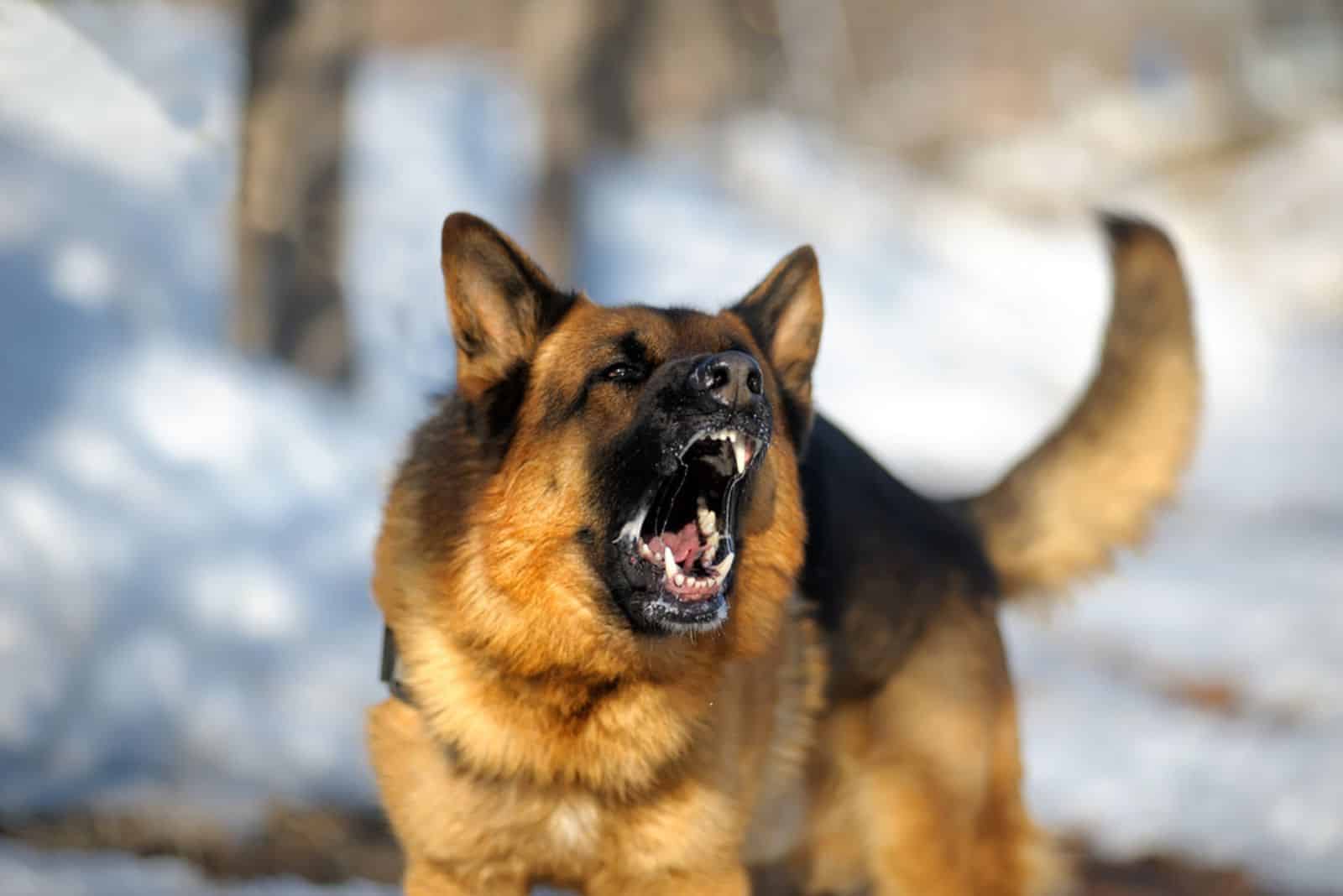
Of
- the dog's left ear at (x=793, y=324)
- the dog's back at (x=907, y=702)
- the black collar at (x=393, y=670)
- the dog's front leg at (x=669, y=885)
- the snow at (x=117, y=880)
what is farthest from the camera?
the snow at (x=117, y=880)

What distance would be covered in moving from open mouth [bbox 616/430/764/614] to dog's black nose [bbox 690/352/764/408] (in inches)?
2.9

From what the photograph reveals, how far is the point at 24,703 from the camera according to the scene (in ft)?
14.8

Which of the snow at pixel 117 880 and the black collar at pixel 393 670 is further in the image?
the snow at pixel 117 880

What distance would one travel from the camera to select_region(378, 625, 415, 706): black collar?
3084 millimetres

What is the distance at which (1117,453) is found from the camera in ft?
13.8

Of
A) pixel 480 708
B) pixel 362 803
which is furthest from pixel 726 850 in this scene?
pixel 362 803

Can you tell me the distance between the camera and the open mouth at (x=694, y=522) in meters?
2.87

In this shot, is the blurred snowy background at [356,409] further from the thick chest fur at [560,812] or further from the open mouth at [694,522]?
the thick chest fur at [560,812]

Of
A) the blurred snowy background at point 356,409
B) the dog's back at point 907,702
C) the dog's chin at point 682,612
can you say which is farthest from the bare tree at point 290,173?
the dog's chin at point 682,612

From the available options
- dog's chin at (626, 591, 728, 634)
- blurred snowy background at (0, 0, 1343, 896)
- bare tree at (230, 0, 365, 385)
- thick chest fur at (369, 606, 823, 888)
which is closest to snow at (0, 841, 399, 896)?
blurred snowy background at (0, 0, 1343, 896)

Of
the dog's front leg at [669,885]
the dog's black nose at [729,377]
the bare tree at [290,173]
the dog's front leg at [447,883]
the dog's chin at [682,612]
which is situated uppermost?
the bare tree at [290,173]

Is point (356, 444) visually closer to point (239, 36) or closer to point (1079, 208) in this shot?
point (239, 36)

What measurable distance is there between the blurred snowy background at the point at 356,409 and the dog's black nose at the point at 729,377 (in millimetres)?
1277

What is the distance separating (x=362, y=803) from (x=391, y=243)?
5.19 metres
